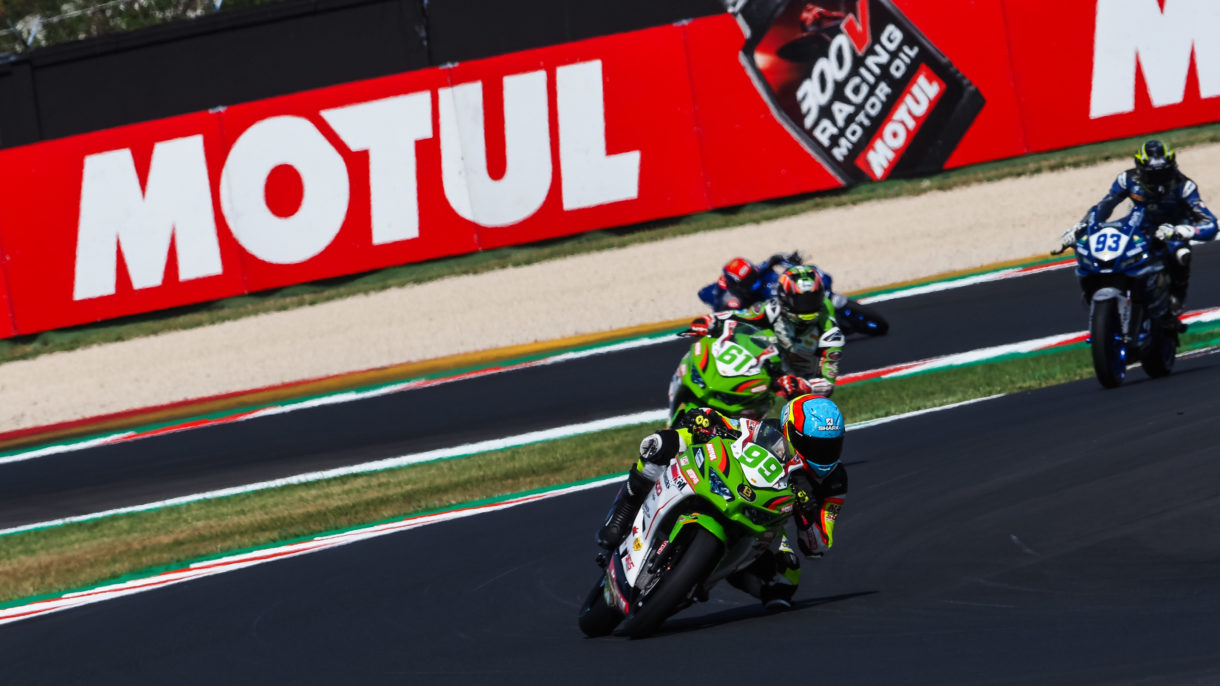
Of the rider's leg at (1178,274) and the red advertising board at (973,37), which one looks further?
the red advertising board at (973,37)

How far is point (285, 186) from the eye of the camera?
2088cm

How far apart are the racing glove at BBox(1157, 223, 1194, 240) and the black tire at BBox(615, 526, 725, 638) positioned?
659 cm

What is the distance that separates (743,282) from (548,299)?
273 inches

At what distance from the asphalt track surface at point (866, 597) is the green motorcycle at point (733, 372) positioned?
992 mm

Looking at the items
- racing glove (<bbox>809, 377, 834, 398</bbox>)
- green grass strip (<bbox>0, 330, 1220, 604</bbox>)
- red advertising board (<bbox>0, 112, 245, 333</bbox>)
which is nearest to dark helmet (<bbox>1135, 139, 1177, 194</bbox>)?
green grass strip (<bbox>0, 330, 1220, 604</bbox>)

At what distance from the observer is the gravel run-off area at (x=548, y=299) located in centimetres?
1916

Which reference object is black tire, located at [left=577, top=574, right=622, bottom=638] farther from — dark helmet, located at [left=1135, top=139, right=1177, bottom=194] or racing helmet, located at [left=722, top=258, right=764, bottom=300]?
dark helmet, located at [left=1135, top=139, right=1177, bottom=194]

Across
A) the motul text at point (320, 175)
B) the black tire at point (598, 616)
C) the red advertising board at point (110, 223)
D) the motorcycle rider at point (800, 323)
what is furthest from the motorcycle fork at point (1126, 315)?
the red advertising board at point (110, 223)

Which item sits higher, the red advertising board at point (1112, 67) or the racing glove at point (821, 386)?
the racing glove at point (821, 386)

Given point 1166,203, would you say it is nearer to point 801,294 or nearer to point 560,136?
point 801,294

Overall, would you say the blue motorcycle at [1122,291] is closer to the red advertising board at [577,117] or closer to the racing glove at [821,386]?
the racing glove at [821,386]

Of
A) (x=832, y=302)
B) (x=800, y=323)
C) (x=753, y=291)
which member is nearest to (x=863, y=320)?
(x=832, y=302)

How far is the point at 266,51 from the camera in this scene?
2211 cm

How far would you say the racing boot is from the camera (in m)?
7.82
